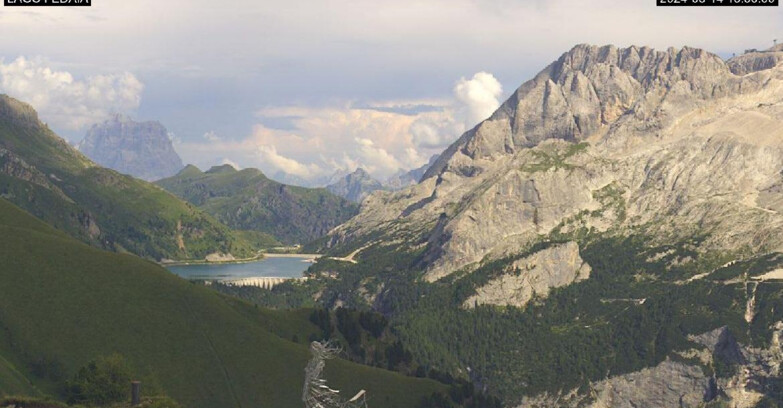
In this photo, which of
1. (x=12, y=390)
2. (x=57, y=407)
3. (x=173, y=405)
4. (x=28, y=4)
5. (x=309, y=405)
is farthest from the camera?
(x=12, y=390)

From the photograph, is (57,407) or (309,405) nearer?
(309,405)

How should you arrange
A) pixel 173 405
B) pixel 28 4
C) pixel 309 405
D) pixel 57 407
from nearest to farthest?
pixel 309 405, pixel 57 407, pixel 173 405, pixel 28 4

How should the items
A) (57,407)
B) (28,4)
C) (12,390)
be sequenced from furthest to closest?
(12,390) < (28,4) < (57,407)

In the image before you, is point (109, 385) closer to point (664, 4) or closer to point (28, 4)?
point (28, 4)

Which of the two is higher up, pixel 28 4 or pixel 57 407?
pixel 28 4

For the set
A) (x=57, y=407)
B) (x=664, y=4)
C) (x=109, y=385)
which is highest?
(x=664, y=4)

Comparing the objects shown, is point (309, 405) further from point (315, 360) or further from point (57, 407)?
point (57, 407)

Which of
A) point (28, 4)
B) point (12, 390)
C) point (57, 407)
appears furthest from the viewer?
point (12, 390)

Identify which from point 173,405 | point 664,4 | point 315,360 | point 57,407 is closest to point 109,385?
point 173,405

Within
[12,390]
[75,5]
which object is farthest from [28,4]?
[12,390]
